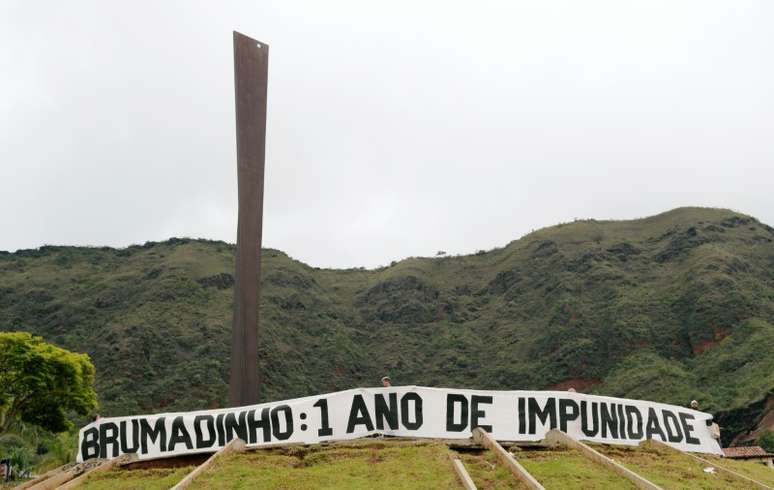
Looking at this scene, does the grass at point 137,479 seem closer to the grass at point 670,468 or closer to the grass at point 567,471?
the grass at point 567,471

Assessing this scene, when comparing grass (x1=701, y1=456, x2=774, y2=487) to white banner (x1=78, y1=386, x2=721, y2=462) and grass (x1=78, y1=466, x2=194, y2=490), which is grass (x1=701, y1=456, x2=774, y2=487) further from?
grass (x1=78, y1=466, x2=194, y2=490)

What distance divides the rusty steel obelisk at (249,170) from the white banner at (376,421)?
4622 mm

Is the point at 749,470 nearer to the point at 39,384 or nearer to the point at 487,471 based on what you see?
the point at 487,471

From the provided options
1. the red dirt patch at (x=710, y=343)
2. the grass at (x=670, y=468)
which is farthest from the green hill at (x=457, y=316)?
the grass at (x=670, y=468)

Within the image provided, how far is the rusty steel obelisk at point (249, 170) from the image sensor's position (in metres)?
20.6

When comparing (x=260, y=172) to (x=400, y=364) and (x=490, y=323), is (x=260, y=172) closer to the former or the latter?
(x=400, y=364)

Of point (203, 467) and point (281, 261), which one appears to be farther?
point (281, 261)

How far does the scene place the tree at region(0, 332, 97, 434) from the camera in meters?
26.9

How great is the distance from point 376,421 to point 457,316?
55.2 meters

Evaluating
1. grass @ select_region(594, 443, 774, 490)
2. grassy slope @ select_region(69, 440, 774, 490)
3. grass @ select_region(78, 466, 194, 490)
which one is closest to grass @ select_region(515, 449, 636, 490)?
grassy slope @ select_region(69, 440, 774, 490)

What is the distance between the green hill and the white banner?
31293 millimetres

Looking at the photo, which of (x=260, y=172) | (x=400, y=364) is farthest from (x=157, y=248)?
(x=260, y=172)

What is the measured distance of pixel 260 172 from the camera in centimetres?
2156

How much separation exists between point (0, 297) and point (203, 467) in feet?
202
